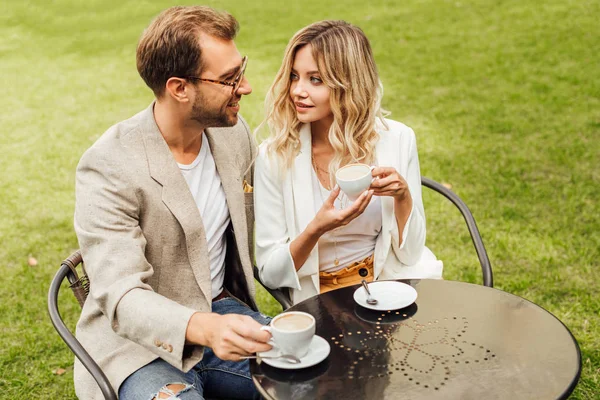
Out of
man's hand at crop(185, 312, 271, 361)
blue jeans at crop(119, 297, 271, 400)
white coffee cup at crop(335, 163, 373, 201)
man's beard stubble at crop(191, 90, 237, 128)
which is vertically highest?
man's beard stubble at crop(191, 90, 237, 128)

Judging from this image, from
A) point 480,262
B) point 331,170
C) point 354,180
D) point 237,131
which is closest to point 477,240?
point 480,262

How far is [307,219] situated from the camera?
3199 millimetres

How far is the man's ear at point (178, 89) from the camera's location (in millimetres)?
2846

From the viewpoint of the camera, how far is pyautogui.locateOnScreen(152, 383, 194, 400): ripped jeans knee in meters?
2.46

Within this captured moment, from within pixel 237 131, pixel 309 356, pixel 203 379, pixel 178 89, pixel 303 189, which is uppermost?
pixel 178 89

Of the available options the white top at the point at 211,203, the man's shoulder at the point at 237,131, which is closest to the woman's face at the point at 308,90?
the man's shoulder at the point at 237,131

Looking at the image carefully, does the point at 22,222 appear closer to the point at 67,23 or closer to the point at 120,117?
the point at 120,117

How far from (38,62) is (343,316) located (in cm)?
1017

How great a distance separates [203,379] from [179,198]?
0.68 m

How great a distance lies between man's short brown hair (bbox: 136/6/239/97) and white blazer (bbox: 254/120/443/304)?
1.90 ft

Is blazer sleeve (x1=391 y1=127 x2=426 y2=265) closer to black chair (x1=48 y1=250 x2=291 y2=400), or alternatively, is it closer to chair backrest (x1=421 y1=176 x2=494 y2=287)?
chair backrest (x1=421 y1=176 x2=494 y2=287)

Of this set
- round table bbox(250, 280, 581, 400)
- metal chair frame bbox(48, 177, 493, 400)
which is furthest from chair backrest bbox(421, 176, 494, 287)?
round table bbox(250, 280, 581, 400)

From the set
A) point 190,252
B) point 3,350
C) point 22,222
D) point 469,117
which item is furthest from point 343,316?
point 469,117

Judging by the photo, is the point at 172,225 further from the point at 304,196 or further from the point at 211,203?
the point at 304,196
